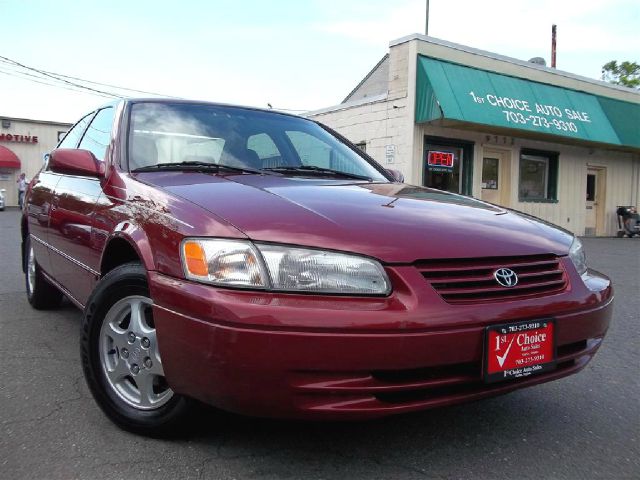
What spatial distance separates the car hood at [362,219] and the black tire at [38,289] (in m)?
2.22

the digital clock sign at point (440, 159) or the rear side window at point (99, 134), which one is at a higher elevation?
the digital clock sign at point (440, 159)

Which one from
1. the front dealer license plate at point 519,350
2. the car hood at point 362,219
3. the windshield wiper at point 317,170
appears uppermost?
the windshield wiper at point 317,170

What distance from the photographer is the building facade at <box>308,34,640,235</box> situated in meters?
12.1

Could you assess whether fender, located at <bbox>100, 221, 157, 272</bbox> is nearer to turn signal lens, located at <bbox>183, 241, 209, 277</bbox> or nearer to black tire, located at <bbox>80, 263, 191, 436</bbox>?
black tire, located at <bbox>80, 263, 191, 436</bbox>

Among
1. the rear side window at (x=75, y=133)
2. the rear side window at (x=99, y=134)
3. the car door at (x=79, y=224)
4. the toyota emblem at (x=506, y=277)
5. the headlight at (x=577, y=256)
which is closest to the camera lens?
the toyota emblem at (x=506, y=277)

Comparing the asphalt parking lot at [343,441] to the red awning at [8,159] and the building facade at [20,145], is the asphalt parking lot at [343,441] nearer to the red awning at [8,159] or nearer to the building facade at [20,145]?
the red awning at [8,159]

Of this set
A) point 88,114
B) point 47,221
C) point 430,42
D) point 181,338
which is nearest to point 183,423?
point 181,338

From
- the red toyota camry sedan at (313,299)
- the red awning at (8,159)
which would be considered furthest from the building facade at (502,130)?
the red awning at (8,159)

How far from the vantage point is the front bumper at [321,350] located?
1690 mm

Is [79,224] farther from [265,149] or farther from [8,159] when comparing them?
[8,159]

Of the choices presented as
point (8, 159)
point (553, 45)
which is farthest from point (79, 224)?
point (553, 45)

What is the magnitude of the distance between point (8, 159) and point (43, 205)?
25458 millimetres

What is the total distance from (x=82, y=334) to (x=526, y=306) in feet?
5.79

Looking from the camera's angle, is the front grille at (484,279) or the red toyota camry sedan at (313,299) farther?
the front grille at (484,279)
